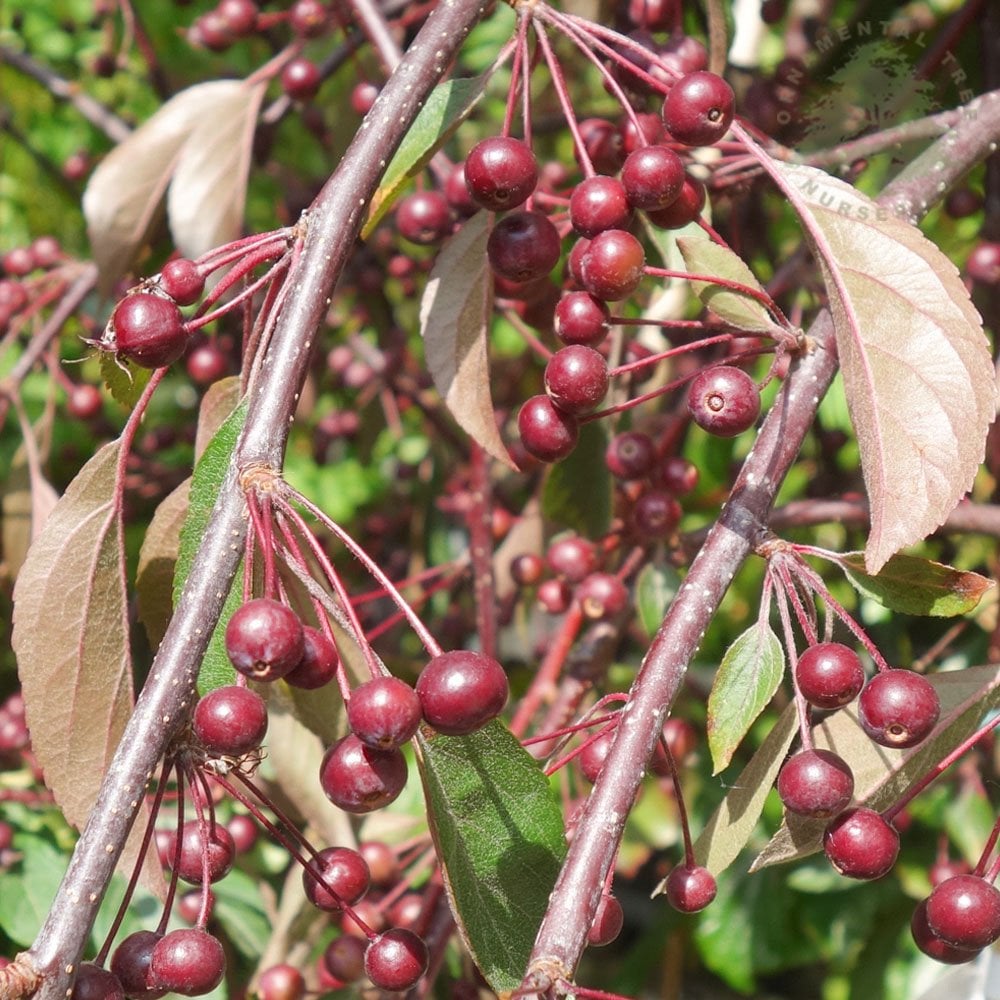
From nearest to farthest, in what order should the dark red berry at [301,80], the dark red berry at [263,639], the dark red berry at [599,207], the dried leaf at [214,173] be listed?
1. the dark red berry at [263,639]
2. the dark red berry at [599,207]
3. the dried leaf at [214,173]
4. the dark red berry at [301,80]

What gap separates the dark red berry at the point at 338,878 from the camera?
114 centimetres

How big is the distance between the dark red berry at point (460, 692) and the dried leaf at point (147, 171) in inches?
48.9

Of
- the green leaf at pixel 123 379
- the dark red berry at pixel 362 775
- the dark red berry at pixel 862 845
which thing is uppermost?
the green leaf at pixel 123 379

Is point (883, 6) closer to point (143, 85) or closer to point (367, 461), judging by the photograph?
point (367, 461)

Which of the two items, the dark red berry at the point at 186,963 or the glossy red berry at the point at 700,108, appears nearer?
the dark red berry at the point at 186,963

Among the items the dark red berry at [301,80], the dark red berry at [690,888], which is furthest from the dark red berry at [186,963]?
the dark red berry at [301,80]

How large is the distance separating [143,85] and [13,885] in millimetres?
2120

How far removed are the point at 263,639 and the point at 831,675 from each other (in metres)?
0.48

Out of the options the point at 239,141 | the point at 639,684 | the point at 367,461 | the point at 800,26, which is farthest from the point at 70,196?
the point at 639,684

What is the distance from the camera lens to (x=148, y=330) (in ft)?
3.45

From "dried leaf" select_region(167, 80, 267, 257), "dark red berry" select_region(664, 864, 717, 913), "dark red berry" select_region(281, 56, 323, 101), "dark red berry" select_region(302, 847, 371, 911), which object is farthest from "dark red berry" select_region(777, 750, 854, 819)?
"dark red berry" select_region(281, 56, 323, 101)

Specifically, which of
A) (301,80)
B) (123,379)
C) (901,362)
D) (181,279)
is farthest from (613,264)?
(301,80)

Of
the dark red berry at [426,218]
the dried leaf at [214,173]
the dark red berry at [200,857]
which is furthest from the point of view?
the dried leaf at [214,173]

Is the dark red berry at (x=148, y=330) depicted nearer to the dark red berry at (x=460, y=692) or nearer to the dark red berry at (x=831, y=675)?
the dark red berry at (x=460, y=692)
